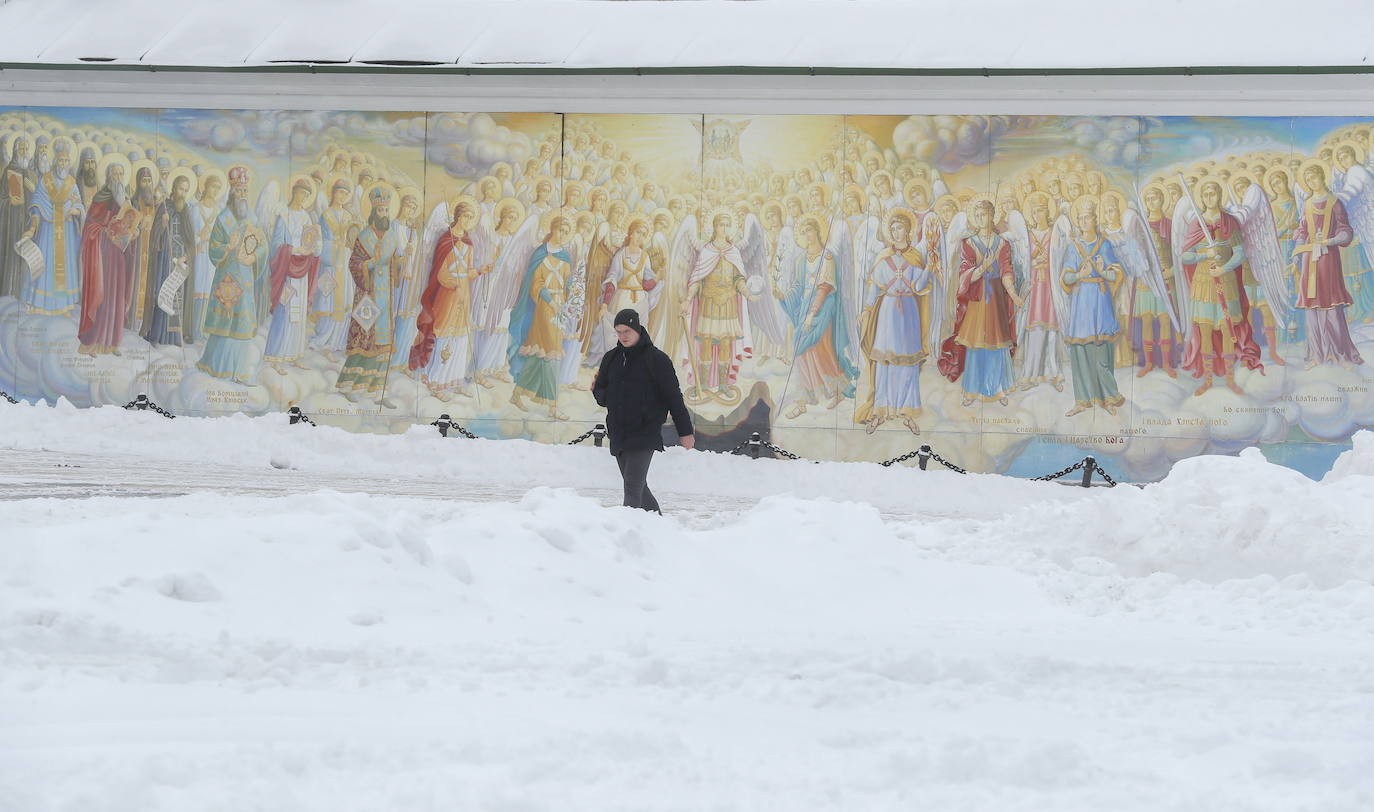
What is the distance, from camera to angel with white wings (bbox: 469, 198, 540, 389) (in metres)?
15.3

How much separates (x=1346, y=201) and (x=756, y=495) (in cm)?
737

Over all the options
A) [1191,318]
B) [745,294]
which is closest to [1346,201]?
[1191,318]

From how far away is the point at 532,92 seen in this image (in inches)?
602

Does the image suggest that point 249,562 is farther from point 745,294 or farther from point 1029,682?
point 745,294

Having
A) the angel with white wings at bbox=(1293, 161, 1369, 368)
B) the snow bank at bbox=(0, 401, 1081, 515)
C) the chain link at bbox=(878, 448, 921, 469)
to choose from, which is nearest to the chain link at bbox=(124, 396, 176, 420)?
the snow bank at bbox=(0, 401, 1081, 515)

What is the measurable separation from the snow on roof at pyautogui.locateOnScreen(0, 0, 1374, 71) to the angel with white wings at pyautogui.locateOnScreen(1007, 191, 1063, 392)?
165cm

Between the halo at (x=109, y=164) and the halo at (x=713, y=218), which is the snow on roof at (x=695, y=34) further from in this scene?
the halo at (x=713, y=218)

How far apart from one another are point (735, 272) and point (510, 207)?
279 cm

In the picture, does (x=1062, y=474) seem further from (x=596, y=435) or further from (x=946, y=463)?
(x=596, y=435)

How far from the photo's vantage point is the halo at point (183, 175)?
619 inches

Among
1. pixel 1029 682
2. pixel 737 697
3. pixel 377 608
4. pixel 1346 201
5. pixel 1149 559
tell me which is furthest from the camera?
pixel 1346 201

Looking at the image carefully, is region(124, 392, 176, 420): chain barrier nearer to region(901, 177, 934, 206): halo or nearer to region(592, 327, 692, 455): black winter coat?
region(592, 327, 692, 455): black winter coat

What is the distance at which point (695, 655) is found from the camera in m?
5.08

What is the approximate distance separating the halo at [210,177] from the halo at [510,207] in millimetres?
3347
